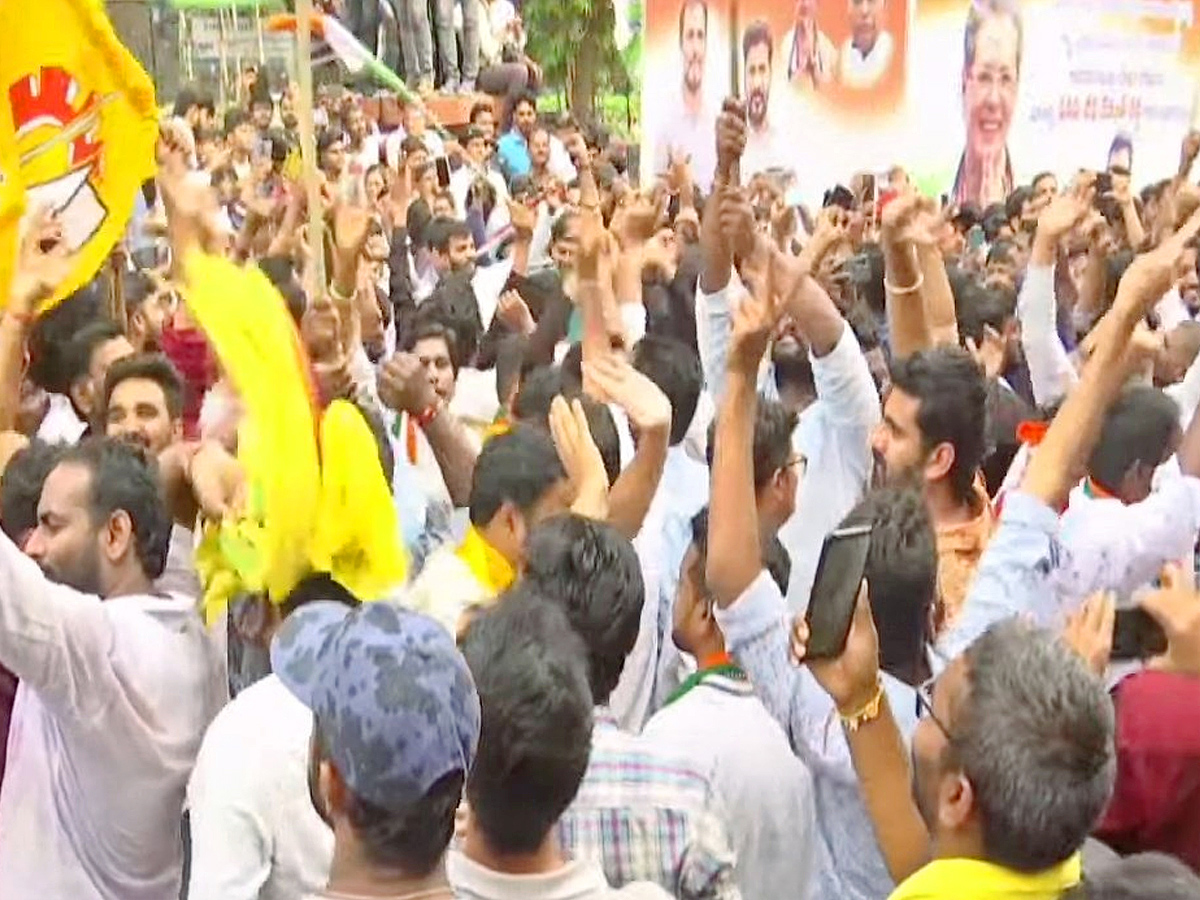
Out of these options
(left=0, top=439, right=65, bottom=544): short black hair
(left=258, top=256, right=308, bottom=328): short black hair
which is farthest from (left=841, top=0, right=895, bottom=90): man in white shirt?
(left=0, top=439, right=65, bottom=544): short black hair

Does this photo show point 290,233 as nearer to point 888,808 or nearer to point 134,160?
point 134,160

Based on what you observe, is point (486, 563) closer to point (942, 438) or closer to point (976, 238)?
point (942, 438)

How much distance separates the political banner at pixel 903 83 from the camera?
33.9 feet

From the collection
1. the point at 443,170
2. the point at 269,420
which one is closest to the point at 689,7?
the point at 443,170

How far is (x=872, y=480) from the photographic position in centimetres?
436

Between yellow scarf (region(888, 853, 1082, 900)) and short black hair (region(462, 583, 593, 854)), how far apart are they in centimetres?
42

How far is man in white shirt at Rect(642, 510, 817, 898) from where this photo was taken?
274cm

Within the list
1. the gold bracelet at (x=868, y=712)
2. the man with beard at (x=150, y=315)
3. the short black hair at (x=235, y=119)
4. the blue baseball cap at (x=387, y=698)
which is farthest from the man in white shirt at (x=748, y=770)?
the short black hair at (x=235, y=119)

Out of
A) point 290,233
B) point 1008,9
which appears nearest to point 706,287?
point 290,233

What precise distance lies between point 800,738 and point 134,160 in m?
2.69

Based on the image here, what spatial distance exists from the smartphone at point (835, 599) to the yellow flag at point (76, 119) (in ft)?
8.62

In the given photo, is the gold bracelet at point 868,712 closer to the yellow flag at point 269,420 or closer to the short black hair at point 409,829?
the short black hair at point 409,829

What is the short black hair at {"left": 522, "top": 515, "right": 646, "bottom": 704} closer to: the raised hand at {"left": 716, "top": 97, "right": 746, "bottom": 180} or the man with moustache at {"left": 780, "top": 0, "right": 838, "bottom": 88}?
the raised hand at {"left": 716, "top": 97, "right": 746, "bottom": 180}

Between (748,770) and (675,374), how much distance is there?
1.97 metres
